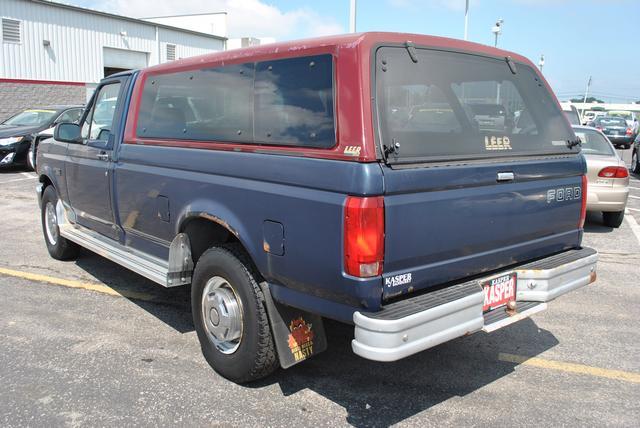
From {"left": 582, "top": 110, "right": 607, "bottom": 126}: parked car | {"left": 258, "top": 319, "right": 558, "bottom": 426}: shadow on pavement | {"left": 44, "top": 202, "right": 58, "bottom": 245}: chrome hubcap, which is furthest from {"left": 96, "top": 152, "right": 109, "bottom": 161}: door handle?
{"left": 582, "top": 110, "right": 607, "bottom": 126}: parked car

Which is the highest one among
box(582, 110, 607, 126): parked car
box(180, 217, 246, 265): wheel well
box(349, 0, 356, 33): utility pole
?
box(349, 0, 356, 33): utility pole

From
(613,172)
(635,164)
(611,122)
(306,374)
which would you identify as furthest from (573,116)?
(611,122)

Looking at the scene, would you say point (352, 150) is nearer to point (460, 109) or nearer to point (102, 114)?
point (460, 109)

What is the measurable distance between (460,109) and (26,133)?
1318cm

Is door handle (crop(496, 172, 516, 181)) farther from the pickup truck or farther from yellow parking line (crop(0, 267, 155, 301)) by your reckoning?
yellow parking line (crop(0, 267, 155, 301))

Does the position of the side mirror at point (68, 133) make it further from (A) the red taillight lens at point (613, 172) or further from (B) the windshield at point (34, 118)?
(B) the windshield at point (34, 118)

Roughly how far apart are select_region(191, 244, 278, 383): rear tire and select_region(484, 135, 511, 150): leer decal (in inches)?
62.9

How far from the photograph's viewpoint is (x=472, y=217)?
10.2 feet

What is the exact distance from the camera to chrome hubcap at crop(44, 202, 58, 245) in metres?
6.20

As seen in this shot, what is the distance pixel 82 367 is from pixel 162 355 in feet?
1.72

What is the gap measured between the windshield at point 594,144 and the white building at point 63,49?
16.2 metres

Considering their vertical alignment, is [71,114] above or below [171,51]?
below

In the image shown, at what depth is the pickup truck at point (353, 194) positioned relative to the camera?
2.77 metres

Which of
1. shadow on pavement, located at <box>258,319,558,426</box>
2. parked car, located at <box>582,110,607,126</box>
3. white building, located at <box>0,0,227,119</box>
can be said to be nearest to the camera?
shadow on pavement, located at <box>258,319,558,426</box>
